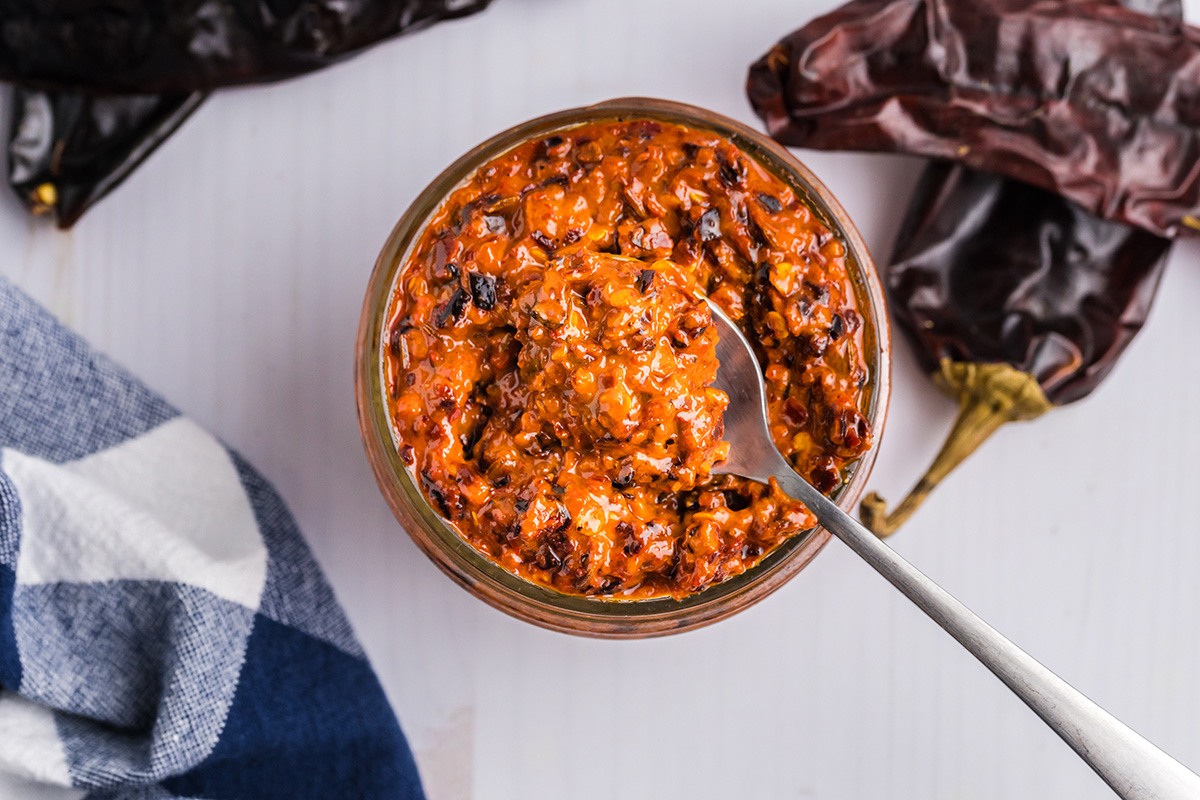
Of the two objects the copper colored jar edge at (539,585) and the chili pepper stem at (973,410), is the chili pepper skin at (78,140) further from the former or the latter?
the chili pepper stem at (973,410)

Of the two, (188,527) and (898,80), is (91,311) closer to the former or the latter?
(188,527)

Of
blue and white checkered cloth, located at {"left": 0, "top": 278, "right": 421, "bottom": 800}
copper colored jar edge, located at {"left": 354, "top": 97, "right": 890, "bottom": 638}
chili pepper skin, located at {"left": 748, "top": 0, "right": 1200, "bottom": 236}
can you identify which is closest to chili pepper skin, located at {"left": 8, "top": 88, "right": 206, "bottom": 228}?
blue and white checkered cloth, located at {"left": 0, "top": 278, "right": 421, "bottom": 800}

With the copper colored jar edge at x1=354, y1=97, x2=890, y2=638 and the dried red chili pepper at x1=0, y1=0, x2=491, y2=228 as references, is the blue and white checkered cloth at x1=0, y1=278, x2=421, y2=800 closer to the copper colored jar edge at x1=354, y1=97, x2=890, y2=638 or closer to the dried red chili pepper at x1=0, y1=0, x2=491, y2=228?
the dried red chili pepper at x1=0, y1=0, x2=491, y2=228

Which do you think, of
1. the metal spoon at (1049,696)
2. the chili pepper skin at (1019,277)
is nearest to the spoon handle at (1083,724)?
the metal spoon at (1049,696)

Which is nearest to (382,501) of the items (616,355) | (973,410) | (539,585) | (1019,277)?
(539,585)

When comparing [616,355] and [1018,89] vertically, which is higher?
[1018,89]

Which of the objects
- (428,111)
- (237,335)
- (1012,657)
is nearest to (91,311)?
(237,335)

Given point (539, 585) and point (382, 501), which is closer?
point (539, 585)

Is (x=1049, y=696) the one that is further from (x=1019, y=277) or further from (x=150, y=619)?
(x=150, y=619)
